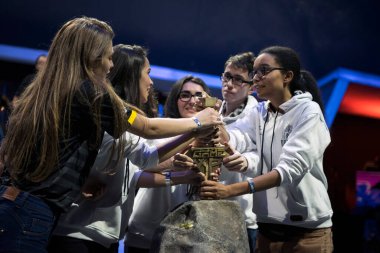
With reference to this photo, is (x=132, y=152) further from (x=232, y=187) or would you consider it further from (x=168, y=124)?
(x=232, y=187)

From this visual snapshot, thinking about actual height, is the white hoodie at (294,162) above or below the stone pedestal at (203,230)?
above

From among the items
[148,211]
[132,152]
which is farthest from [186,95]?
[132,152]

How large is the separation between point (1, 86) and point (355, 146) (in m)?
4.74

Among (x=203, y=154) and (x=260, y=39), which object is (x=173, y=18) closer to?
(x=260, y=39)

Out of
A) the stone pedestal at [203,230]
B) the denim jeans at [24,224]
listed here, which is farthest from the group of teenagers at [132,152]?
the stone pedestal at [203,230]

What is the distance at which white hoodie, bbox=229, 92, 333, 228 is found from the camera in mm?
2188

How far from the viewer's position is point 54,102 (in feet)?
5.72

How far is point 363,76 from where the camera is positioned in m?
6.04

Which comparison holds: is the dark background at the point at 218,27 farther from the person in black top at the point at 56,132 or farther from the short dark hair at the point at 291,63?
the person in black top at the point at 56,132

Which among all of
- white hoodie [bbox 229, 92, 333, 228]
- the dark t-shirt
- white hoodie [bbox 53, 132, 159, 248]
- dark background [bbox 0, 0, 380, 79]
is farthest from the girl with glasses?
dark background [bbox 0, 0, 380, 79]

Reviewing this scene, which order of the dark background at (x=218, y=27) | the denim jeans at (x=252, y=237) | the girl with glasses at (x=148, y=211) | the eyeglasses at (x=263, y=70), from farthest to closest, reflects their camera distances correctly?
1. the dark background at (x=218, y=27)
2. the denim jeans at (x=252, y=237)
3. the girl with glasses at (x=148, y=211)
4. the eyeglasses at (x=263, y=70)

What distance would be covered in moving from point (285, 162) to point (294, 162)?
0.04 m

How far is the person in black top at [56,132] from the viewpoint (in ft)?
5.51

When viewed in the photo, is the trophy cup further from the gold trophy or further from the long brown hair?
the long brown hair
